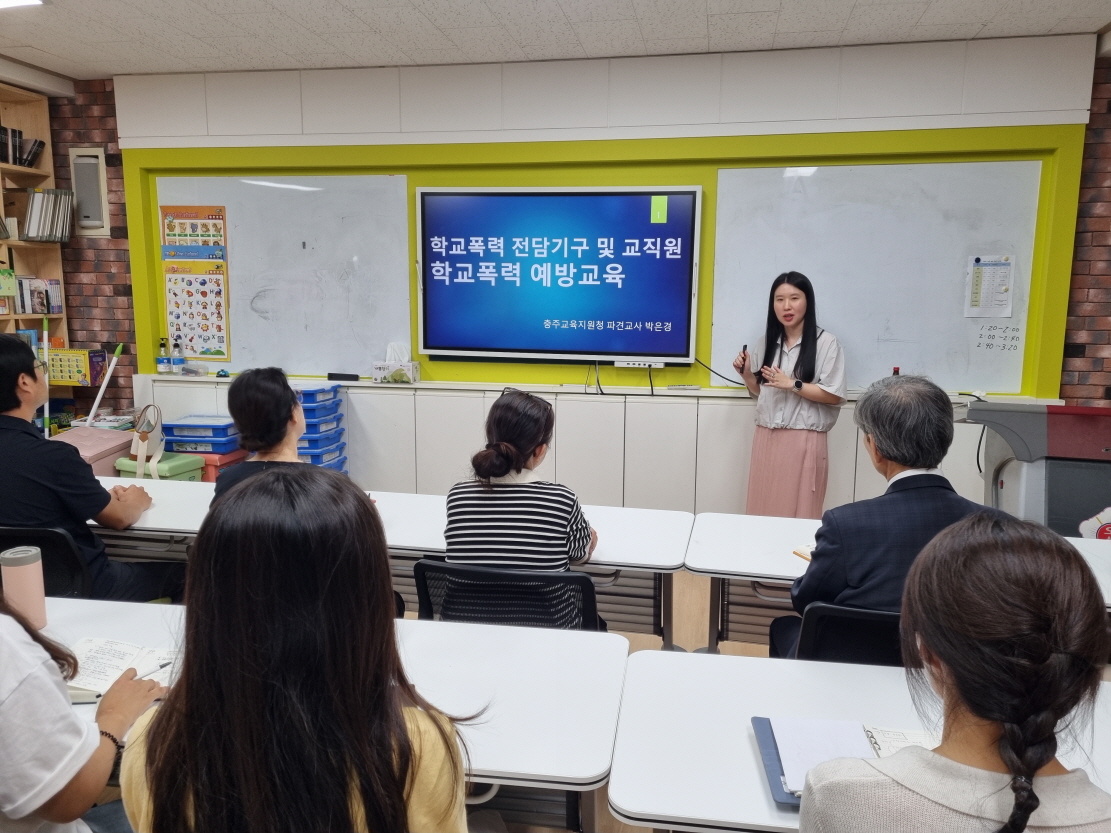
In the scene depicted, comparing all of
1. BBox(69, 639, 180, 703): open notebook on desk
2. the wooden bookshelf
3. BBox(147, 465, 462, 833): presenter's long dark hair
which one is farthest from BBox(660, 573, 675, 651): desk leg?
the wooden bookshelf

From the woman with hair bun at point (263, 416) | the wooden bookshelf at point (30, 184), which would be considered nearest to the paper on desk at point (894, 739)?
the woman with hair bun at point (263, 416)

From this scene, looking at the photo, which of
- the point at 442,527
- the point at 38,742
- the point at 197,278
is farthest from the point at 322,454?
the point at 38,742

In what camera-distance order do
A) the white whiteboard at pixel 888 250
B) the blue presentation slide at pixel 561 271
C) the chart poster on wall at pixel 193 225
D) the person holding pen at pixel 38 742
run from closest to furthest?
the person holding pen at pixel 38 742, the white whiteboard at pixel 888 250, the blue presentation slide at pixel 561 271, the chart poster on wall at pixel 193 225

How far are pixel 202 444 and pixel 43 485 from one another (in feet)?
7.32

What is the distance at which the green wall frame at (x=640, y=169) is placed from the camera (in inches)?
153

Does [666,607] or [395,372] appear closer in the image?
[666,607]

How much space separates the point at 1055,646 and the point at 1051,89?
403 cm

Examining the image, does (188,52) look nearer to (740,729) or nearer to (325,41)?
(325,41)

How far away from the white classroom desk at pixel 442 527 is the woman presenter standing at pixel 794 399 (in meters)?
1.47

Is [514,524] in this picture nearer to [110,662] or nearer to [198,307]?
[110,662]

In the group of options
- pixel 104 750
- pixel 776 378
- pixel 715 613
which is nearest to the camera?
pixel 104 750

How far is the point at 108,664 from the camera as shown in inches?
60.5

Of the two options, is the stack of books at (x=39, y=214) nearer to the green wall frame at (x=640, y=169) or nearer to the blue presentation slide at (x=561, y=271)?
the green wall frame at (x=640, y=169)

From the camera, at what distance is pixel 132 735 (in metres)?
0.92
